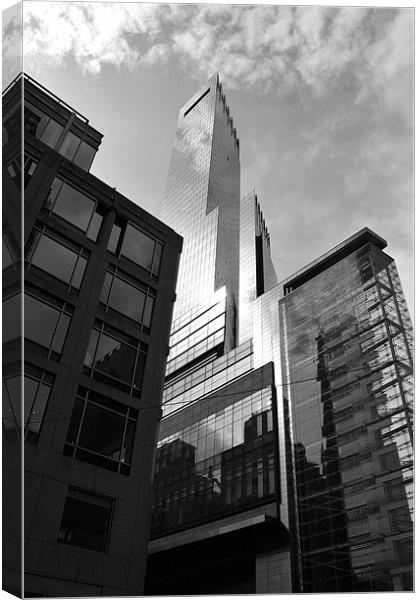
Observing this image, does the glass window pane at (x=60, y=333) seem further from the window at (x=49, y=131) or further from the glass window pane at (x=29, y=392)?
the window at (x=49, y=131)

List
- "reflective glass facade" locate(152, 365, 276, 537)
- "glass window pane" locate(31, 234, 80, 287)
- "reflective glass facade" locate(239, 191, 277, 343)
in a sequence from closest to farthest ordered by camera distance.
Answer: "glass window pane" locate(31, 234, 80, 287)
"reflective glass facade" locate(152, 365, 276, 537)
"reflective glass facade" locate(239, 191, 277, 343)

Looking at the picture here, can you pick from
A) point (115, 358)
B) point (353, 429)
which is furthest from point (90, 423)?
point (353, 429)

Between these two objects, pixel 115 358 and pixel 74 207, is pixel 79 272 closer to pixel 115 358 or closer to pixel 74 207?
pixel 74 207

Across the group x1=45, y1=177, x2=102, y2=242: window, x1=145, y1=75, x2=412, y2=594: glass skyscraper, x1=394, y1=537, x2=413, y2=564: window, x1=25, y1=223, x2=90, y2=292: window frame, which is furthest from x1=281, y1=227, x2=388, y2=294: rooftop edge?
x1=25, y1=223, x2=90, y2=292: window frame

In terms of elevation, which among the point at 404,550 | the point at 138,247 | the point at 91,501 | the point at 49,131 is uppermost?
the point at 49,131

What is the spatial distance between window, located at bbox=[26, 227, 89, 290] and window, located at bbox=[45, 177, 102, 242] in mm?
1073

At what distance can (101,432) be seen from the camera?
54.4 feet

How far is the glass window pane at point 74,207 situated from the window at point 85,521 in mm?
9880

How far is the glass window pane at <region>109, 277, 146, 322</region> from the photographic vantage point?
19.8m

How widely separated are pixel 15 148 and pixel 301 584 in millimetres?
38621

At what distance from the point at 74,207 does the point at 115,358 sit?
6152 mm

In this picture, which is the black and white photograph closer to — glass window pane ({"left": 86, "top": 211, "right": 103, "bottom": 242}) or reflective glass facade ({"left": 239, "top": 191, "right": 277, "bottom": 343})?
glass window pane ({"left": 86, "top": 211, "right": 103, "bottom": 242})

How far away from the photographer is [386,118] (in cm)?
1177

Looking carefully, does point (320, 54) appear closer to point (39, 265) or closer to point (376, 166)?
point (376, 166)
